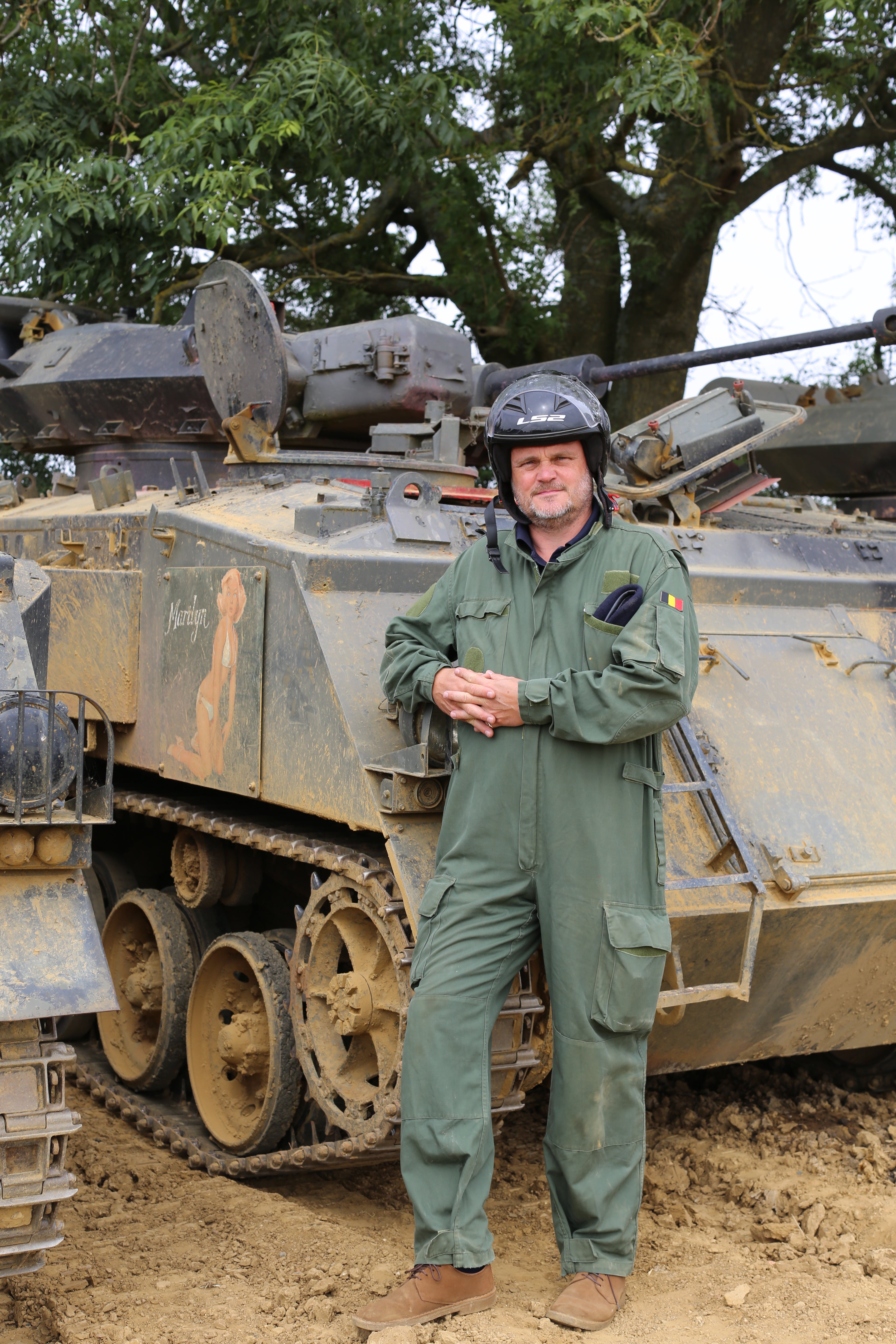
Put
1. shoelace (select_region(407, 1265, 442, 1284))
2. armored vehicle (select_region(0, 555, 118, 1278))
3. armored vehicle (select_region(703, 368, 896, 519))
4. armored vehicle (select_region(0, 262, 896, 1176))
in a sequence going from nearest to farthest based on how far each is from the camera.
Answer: armored vehicle (select_region(0, 555, 118, 1278)) → shoelace (select_region(407, 1265, 442, 1284)) → armored vehicle (select_region(0, 262, 896, 1176)) → armored vehicle (select_region(703, 368, 896, 519))

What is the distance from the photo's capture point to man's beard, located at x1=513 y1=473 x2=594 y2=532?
370cm

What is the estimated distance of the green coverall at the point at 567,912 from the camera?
345cm

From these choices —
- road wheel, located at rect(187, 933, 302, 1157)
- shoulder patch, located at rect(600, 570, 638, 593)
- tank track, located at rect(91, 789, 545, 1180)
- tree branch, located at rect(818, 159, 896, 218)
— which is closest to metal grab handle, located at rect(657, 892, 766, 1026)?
tank track, located at rect(91, 789, 545, 1180)

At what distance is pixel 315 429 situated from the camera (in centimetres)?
641

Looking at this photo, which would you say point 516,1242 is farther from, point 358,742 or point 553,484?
point 553,484

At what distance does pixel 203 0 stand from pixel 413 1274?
10844 mm

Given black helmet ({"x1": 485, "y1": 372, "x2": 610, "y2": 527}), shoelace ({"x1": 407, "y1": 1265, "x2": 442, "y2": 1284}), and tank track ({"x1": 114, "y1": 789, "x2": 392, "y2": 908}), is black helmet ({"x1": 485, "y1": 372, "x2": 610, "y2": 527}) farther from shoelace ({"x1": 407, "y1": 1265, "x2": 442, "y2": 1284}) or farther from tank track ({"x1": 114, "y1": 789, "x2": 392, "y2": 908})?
shoelace ({"x1": 407, "y1": 1265, "x2": 442, "y2": 1284})

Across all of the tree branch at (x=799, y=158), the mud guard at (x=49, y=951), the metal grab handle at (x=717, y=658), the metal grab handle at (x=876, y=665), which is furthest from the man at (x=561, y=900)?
the tree branch at (x=799, y=158)

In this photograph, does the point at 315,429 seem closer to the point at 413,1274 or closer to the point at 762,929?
the point at 762,929

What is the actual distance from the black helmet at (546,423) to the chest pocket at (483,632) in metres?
0.25

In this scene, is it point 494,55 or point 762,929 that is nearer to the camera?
point 762,929

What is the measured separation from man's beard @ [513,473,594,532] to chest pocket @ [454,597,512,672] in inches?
8.6

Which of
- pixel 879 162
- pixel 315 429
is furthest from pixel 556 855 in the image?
pixel 879 162

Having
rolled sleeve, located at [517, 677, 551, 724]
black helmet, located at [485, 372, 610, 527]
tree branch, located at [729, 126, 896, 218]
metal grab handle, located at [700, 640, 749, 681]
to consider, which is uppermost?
tree branch, located at [729, 126, 896, 218]
